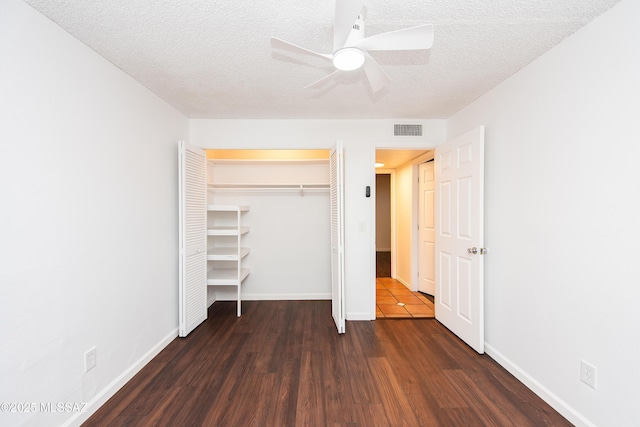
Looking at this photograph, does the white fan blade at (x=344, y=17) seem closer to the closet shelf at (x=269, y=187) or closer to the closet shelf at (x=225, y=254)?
the closet shelf at (x=269, y=187)

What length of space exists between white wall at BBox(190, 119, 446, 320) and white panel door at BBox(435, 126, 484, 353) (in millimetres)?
616

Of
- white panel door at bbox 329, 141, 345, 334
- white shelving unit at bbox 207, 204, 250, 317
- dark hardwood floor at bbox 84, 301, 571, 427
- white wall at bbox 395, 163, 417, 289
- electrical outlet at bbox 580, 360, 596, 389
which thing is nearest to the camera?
electrical outlet at bbox 580, 360, 596, 389

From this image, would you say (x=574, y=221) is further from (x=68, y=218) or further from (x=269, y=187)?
(x=269, y=187)

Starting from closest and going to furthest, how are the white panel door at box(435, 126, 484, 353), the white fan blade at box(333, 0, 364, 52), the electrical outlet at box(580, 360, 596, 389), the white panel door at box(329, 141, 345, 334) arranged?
the white fan blade at box(333, 0, 364, 52) → the electrical outlet at box(580, 360, 596, 389) → the white panel door at box(435, 126, 484, 353) → the white panel door at box(329, 141, 345, 334)

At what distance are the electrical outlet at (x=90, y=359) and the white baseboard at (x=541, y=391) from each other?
3120mm

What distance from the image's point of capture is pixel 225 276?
3.80 meters

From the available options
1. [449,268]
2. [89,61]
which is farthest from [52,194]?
[449,268]

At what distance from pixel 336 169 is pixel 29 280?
2.43 metres

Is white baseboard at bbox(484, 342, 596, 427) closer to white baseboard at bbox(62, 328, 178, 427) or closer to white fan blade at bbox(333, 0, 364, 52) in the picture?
white fan blade at bbox(333, 0, 364, 52)

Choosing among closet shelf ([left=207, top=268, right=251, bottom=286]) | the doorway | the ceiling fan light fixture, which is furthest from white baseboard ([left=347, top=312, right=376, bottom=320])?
the ceiling fan light fixture

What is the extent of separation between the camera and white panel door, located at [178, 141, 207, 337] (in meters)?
2.91

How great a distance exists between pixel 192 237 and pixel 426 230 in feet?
11.0

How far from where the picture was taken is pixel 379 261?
758 centimetres

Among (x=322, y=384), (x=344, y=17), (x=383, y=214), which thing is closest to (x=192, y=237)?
(x=322, y=384)
